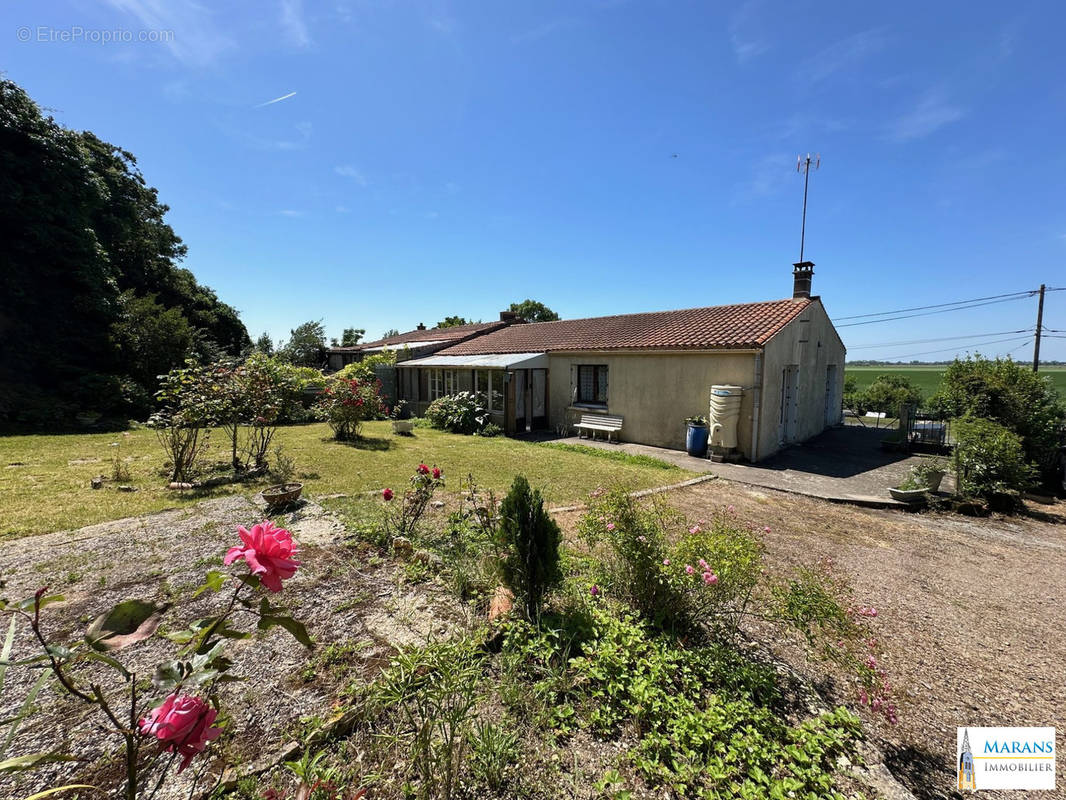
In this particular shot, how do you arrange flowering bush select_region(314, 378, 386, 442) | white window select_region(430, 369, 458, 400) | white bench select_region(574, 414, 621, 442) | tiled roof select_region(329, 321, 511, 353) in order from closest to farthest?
flowering bush select_region(314, 378, 386, 442) → white bench select_region(574, 414, 621, 442) → white window select_region(430, 369, 458, 400) → tiled roof select_region(329, 321, 511, 353)

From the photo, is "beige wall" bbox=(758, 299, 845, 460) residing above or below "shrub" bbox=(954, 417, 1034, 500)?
above

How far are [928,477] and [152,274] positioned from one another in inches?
1453

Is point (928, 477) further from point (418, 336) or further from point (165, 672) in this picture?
point (418, 336)

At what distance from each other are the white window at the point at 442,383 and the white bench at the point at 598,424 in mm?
6625

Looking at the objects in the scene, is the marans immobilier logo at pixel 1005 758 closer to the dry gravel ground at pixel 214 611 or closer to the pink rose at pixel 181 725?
the dry gravel ground at pixel 214 611

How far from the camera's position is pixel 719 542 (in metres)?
3.88

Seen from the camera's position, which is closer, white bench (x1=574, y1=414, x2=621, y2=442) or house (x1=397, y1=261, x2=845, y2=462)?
house (x1=397, y1=261, x2=845, y2=462)

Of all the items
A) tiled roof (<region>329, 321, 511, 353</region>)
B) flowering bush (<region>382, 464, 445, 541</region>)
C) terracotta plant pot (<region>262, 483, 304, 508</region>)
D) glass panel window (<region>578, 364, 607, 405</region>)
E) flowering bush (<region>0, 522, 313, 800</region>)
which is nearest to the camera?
flowering bush (<region>0, 522, 313, 800</region>)

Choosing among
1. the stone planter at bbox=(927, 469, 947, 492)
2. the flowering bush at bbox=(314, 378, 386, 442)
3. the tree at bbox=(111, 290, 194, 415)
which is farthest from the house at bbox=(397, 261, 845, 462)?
the tree at bbox=(111, 290, 194, 415)

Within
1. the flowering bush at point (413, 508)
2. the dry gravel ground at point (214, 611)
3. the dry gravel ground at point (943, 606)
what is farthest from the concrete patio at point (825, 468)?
the dry gravel ground at point (214, 611)

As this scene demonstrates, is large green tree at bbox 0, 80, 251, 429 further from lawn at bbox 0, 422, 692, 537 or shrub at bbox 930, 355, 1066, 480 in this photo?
shrub at bbox 930, 355, 1066, 480

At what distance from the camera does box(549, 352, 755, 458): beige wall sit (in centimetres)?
1278

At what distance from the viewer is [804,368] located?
1541cm

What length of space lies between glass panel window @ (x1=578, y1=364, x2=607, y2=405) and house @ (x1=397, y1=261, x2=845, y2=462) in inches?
1.6
